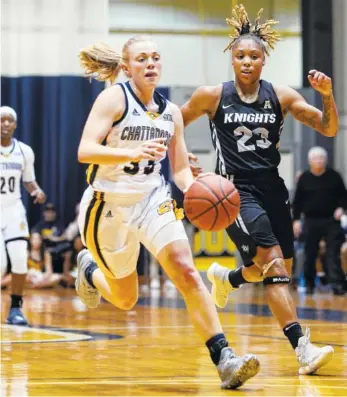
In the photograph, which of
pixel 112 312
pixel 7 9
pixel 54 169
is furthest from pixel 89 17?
pixel 112 312

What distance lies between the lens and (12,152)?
34.7 ft

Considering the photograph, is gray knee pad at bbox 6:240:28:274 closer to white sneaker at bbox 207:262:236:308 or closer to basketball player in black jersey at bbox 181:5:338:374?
white sneaker at bbox 207:262:236:308

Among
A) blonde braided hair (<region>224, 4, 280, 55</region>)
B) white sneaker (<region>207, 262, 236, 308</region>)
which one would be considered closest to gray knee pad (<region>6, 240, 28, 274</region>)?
white sneaker (<region>207, 262, 236, 308</region>)

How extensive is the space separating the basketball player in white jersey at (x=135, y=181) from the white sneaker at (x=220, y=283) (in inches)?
67.3

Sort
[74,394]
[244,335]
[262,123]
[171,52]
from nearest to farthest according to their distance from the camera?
[74,394] → [262,123] → [244,335] → [171,52]

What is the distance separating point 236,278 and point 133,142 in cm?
212

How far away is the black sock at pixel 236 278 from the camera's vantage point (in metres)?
7.73

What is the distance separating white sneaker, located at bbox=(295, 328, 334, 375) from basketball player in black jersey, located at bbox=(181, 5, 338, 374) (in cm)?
49

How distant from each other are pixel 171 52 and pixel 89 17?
73.3 inches

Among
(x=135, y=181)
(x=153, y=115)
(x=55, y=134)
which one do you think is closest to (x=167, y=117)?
(x=153, y=115)

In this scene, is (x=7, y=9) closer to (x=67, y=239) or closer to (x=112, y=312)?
(x=67, y=239)

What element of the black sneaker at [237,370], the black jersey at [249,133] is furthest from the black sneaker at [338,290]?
the black sneaker at [237,370]

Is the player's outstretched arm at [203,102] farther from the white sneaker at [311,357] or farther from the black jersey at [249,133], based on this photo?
the white sneaker at [311,357]

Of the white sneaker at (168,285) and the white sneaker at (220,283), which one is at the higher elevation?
the white sneaker at (220,283)
